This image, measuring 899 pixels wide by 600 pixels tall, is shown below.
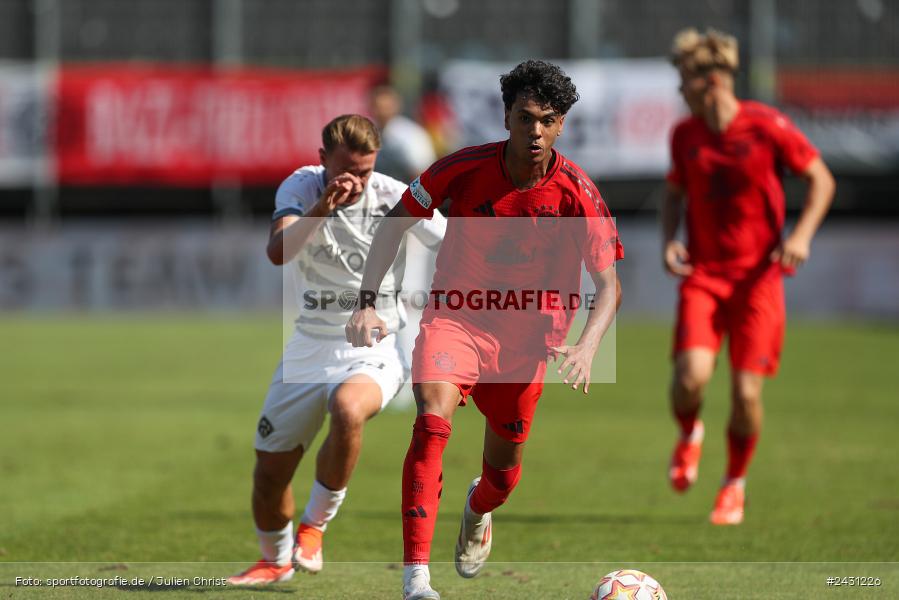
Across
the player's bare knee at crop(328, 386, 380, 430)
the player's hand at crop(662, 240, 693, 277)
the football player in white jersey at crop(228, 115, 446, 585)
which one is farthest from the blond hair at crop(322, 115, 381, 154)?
the player's hand at crop(662, 240, 693, 277)

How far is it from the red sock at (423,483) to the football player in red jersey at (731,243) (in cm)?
306

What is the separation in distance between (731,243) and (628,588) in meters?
3.45

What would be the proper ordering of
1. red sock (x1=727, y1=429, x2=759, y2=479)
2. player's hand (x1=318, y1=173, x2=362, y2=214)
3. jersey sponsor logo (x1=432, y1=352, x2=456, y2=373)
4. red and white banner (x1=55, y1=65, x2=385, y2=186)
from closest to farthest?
jersey sponsor logo (x1=432, y1=352, x2=456, y2=373)
player's hand (x1=318, y1=173, x2=362, y2=214)
red sock (x1=727, y1=429, x2=759, y2=479)
red and white banner (x1=55, y1=65, x2=385, y2=186)

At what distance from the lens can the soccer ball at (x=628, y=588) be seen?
5.27m

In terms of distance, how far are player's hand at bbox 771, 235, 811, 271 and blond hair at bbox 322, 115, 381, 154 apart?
2.73 metres

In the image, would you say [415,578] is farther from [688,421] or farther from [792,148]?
[792,148]

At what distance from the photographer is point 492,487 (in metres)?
6.17

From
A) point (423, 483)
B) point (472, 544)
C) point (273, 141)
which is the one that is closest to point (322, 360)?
point (472, 544)

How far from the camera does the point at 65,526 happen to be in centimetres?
769

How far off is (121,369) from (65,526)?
31.8ft

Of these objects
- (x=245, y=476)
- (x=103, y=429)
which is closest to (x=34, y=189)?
(x=103, y=429)

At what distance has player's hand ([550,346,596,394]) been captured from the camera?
5289 millimetres

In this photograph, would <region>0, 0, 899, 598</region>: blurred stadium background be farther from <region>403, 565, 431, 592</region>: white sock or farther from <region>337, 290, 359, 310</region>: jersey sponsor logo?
<region>403, 565, 431, 592</region>: white sock

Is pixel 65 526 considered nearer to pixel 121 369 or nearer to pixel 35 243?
pixel 121 369
